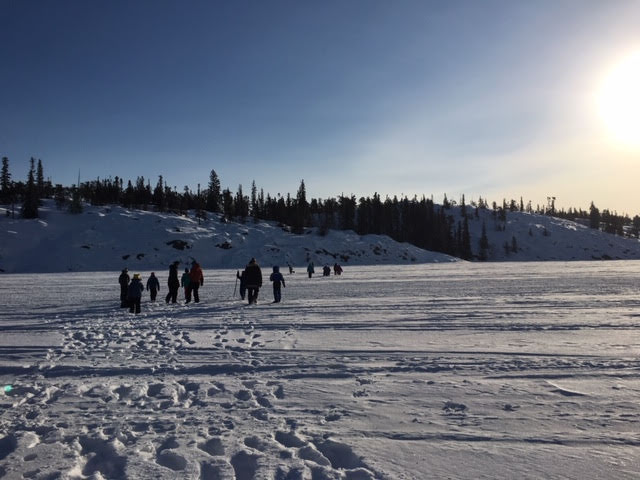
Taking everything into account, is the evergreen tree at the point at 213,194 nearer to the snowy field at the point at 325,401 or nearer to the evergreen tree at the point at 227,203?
the evergreen tree at the point at 227,203

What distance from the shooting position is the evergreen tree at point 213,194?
93.6m

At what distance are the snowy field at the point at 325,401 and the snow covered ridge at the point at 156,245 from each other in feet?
153

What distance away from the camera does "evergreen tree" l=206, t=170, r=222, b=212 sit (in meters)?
93.6

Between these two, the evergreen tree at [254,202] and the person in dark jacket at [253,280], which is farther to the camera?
the evergreen tree at [254,202]

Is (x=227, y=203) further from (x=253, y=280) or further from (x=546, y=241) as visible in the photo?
(x=546, y=241)

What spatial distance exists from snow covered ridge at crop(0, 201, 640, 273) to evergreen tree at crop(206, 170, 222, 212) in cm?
1190

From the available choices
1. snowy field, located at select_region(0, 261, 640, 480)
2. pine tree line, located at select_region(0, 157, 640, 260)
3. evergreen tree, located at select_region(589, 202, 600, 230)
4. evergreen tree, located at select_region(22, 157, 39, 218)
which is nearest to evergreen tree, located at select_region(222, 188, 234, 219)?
pine tree line, located at select_region(0, 157, 640, 260)

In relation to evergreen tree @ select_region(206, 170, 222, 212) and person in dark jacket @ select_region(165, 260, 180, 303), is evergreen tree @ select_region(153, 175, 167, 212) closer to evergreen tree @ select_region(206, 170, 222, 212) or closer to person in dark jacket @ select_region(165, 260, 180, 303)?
evergreen tree @ select_region(206, 170, 222, 212)

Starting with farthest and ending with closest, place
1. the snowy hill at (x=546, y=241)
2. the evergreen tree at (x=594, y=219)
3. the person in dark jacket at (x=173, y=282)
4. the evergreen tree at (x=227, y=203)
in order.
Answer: the evergreen tree at (x=594, y=219)
the snowy hill at (x=546, y=241)
the evergreen tree at (x=227, y=203)
the person in dark jacket at (x=173, y=282)

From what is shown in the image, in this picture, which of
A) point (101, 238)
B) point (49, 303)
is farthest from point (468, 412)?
point (101, 238)

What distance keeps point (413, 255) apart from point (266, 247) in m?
26.9

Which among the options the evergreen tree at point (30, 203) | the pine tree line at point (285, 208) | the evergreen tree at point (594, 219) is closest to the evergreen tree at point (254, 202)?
the pine tree line at point (285, 208)

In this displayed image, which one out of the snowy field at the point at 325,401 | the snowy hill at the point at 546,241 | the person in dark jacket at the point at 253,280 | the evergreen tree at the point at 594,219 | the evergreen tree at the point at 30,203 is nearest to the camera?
the snowy field at the point at 325,401

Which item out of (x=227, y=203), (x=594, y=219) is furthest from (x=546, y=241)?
(x=227, y=203)
